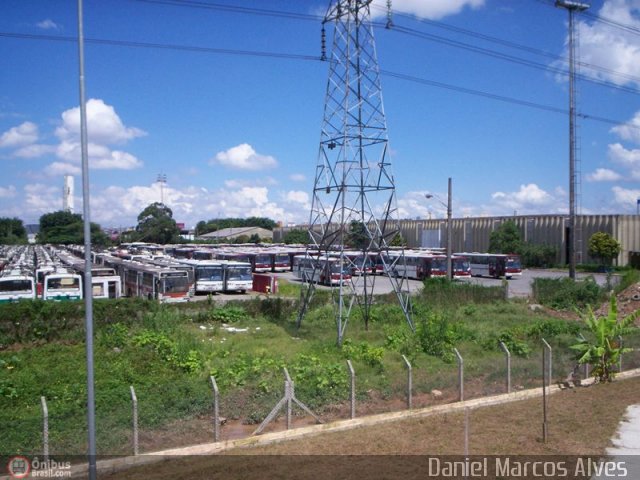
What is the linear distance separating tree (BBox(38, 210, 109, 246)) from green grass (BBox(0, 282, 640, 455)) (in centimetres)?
10325

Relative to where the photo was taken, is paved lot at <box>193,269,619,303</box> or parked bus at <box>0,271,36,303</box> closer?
parked bus at <box>0,271,36,303</box>

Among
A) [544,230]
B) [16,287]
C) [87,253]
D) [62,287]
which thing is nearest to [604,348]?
[87,253]

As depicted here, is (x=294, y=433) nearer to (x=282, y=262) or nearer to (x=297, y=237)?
(x=282, y=262)

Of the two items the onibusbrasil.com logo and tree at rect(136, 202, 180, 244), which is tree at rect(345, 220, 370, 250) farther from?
tree at rect(136, 202, 180, 244)

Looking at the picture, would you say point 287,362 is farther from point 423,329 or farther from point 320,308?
point 320,308

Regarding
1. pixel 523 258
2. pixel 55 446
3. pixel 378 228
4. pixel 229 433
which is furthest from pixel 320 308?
pixel 523 258

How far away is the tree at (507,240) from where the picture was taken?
233 feet

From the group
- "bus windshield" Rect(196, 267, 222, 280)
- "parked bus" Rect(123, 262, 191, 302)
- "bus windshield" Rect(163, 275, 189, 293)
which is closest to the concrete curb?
"parked bus" Rect(123, 262, 191, 302)

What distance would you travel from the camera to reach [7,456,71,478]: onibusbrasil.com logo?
9305 mm

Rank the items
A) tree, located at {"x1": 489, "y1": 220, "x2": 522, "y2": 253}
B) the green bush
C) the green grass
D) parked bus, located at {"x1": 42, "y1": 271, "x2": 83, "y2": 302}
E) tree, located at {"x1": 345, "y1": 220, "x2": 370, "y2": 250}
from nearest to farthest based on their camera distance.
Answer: the green grass → tree, located at {"x1": 345, "y1": 220, "x2": 370, "y2": 250} → parked bus, located at {"x1": 42, "y1": 271, "x2": 83, "y2": 302} → the green bush → tree, located at {"x1": 489, "y1": 220, "x2": 522, "y2": 253}

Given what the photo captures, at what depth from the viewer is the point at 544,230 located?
73.3 meters

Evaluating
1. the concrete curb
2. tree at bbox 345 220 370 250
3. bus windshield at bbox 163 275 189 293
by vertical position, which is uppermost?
tree at bbox 345 220 370 250

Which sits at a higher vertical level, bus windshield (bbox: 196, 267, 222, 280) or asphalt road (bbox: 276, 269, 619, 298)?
bus windshield (bbox: 196, 267, 222, 280)

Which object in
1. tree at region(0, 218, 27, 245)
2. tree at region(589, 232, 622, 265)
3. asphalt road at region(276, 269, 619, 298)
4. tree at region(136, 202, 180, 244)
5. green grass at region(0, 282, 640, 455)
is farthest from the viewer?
tree at region(0, 218, 27, 245)
